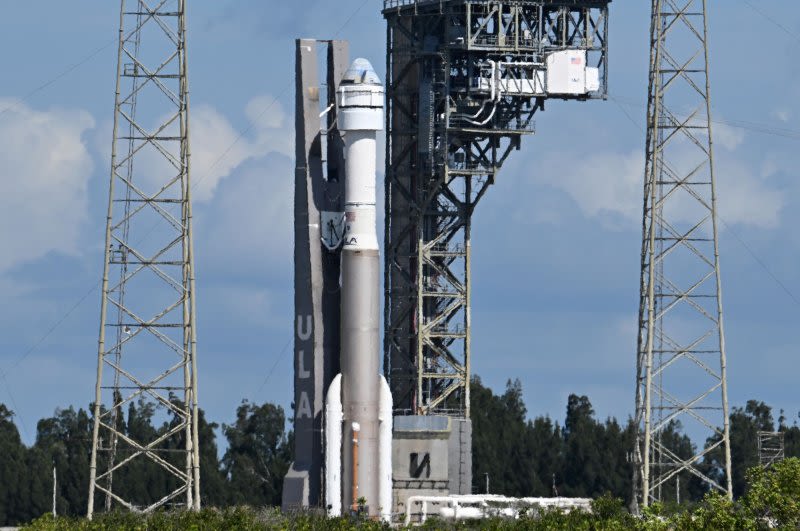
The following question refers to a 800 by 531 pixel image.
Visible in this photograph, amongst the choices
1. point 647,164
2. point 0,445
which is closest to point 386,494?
point 647,164

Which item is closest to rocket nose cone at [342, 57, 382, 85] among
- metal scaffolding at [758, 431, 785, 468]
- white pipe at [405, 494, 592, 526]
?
white pipe at [405, 494, 592, 526]

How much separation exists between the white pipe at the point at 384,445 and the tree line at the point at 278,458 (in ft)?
91.6

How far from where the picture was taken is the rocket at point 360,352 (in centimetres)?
9475

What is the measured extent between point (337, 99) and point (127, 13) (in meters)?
8.23

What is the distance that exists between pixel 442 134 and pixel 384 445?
16085 millimetres

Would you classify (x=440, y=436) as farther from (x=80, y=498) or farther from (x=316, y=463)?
(x=80, y=498)

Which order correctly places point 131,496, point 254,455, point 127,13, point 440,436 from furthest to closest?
point 254,455, point 131,496, point 440,436, point 127,13

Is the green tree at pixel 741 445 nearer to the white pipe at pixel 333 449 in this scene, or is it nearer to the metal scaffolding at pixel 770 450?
the metal scaffolding at pixel 770 450

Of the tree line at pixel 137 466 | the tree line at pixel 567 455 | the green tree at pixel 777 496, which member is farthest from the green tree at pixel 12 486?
the green tree at pixel 777 496

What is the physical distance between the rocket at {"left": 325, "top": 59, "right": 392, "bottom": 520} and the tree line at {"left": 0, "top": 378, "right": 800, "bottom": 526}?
28407mm

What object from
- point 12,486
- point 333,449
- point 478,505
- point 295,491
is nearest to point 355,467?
point 333,449

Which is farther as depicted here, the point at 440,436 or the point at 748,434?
the point at 748,434

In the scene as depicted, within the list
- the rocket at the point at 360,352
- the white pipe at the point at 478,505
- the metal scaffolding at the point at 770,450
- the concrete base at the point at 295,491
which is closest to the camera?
the rocket at the point at 360,352

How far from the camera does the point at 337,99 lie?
97.1m
